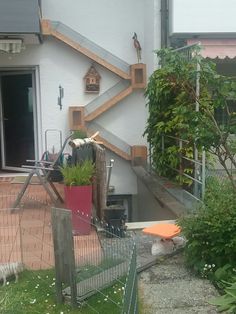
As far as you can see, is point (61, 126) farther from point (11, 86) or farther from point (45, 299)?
point (45, 299)

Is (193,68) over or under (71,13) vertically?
under

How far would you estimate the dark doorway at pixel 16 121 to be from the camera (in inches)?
426

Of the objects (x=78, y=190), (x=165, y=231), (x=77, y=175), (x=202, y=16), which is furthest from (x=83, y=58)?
(x=165, y=231)

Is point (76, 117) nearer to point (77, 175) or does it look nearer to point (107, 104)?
point (107, 104)

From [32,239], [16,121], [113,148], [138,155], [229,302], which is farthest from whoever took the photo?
[16,121]

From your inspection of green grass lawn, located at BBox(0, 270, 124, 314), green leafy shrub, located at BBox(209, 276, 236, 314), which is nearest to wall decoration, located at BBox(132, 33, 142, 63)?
green grass lawn, located at BBox(0, 270, 124, 314)

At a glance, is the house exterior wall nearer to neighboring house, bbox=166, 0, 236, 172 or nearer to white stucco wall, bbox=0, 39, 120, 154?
white stucco wall, bbox=0, 39, 120, 154

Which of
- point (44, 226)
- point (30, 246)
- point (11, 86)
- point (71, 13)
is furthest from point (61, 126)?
point (30, 246)

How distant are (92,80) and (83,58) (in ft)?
1.71

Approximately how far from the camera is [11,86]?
427 inches

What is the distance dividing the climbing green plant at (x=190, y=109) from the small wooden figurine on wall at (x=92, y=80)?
2.10m

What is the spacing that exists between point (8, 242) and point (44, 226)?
500 millimetres

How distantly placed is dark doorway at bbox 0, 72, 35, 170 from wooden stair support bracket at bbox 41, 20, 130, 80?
1.41 metres

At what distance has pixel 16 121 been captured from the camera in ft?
36.0
